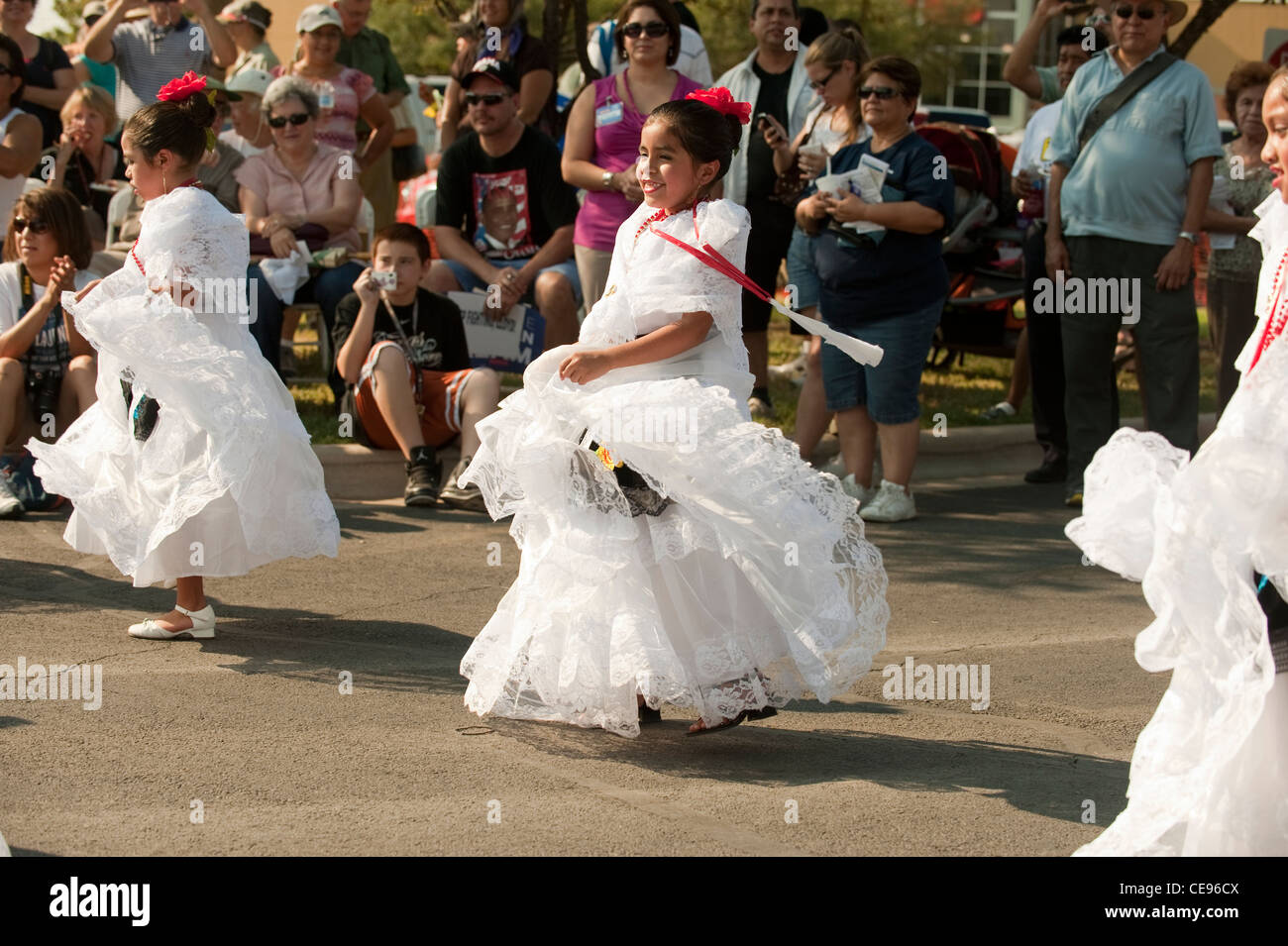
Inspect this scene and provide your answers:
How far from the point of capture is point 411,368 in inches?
368

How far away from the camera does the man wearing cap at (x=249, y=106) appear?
1198 centimetres

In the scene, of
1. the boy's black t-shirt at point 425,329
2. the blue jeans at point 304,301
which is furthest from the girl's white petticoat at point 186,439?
the blue jeans at point 304,301

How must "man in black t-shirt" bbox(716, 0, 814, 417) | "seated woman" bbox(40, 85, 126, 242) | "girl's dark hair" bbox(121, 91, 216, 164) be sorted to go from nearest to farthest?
"girl's dark hair" bbox(121, 91, 216, 164), "man in black t-shirt" bbox(716, 0, 814, 417), "seated woman" bbox(40, 85, 126, 242)

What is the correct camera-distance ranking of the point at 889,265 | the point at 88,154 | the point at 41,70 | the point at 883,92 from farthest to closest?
the point at 41,70 → the point at 88,154 → the point at 889,265 → the point at 883,92

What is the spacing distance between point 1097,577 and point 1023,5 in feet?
126

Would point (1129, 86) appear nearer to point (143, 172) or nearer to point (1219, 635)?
point (143, 172)

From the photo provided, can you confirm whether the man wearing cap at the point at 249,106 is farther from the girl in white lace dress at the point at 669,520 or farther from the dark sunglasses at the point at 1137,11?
the girl in white lace dress at the point at 669,520

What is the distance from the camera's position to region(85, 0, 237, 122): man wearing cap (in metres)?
11.9

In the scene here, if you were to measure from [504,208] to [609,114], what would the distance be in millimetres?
1002

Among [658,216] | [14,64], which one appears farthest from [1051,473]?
[14,64]

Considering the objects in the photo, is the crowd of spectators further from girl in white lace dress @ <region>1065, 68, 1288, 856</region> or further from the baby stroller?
girl in white lace dress @ <region>1065, 68, 1288, 856</region>

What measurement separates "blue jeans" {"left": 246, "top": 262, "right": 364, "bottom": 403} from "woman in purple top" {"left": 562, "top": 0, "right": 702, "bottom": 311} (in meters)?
1.54

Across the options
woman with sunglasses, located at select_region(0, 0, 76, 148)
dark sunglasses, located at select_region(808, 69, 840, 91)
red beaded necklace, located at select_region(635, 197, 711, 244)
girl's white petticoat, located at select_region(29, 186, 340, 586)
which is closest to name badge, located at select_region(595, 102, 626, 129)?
dark sunglasses, located at select_region(808, 69, 840, 91)

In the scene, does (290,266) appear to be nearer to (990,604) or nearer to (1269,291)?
(990,604)
